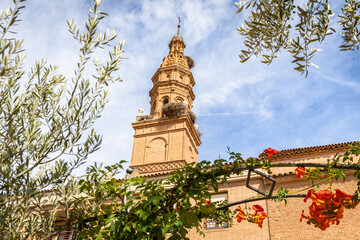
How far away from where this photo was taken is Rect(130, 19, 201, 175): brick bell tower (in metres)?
25.2

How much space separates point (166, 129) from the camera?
88.3 ft

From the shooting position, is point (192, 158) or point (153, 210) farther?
point (192, 158)

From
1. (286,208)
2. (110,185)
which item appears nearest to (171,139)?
(286,208)

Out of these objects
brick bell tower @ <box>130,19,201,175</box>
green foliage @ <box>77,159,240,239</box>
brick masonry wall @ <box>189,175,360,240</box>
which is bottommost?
green foliage @ <box>77,159,240,239</box>

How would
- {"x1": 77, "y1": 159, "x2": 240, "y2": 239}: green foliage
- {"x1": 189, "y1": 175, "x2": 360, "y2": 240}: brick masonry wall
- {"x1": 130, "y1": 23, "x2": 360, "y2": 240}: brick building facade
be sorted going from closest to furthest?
{"x1": 77, "y1": 159, "x2": 240, "y2": 239}: green foliage < {"x1": 189, "y1": 175, "x2": 360, "y2": 240}: brick masonry wall < {"x1": 130, "y1": 23, "x2": 360, "y2": 240}: brick building facade

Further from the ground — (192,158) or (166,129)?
(166,129)

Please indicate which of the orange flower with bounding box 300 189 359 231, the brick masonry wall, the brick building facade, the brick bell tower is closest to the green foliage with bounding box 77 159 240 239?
the orange flower with bounding box 300 189 359 231

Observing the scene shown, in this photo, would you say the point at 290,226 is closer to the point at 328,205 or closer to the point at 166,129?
the point at 328,205

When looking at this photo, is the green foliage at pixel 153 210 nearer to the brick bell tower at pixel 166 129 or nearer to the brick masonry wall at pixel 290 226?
the brick masonry wall at pixel 290 226

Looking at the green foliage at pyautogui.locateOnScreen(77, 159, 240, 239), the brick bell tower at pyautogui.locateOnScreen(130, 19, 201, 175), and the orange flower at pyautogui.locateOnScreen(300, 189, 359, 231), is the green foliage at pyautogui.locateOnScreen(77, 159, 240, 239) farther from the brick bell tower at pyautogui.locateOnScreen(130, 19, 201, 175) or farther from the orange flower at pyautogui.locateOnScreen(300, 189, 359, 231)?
the brick bell tower at pyautogui.locateOnScreen(130, 19, 201, 175)

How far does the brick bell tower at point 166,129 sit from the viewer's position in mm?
25250

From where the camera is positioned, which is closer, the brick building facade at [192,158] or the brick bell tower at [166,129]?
the brick building facade at [192,158]

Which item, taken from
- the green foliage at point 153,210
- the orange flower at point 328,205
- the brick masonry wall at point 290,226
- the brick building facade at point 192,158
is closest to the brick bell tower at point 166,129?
the brick building facade at point 192,158

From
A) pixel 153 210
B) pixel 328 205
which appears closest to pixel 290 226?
pixel 328 205
